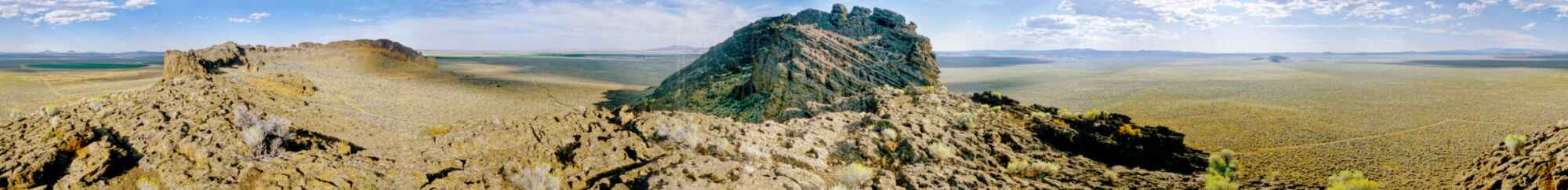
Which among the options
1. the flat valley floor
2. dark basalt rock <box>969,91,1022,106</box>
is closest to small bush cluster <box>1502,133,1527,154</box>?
the flat valley floor

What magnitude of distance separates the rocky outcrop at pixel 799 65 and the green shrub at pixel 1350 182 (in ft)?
24.2

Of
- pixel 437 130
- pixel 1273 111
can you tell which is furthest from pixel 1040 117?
pixel 437 130

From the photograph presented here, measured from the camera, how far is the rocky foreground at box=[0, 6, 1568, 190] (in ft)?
19.0

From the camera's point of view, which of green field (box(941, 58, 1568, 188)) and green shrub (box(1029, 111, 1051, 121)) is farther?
green shrub (box(1029, 111, 1051, 121))

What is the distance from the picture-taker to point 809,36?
14.4m

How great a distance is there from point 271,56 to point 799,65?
2156cm

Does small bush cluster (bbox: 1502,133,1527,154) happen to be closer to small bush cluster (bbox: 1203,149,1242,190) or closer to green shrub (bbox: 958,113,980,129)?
small bush cluster (bbox: 1203,149,1242,190)

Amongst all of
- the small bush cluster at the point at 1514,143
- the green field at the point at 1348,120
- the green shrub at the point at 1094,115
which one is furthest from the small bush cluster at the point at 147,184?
the green shrub at the point at 1094,115

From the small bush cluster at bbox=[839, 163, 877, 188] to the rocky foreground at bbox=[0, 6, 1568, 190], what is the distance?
3cm

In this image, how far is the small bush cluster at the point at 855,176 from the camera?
6769 millimetres

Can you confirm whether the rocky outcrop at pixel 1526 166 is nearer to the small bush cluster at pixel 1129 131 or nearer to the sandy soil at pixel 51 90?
the small bush cluster at pixel 1129 131

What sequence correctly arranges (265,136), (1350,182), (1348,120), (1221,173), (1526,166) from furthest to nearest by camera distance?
(1348,120)
(1221,173)
(1350,182)
(1526,166)
(265,136)

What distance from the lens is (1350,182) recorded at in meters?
7.75

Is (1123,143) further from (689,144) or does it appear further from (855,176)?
(689,144)
